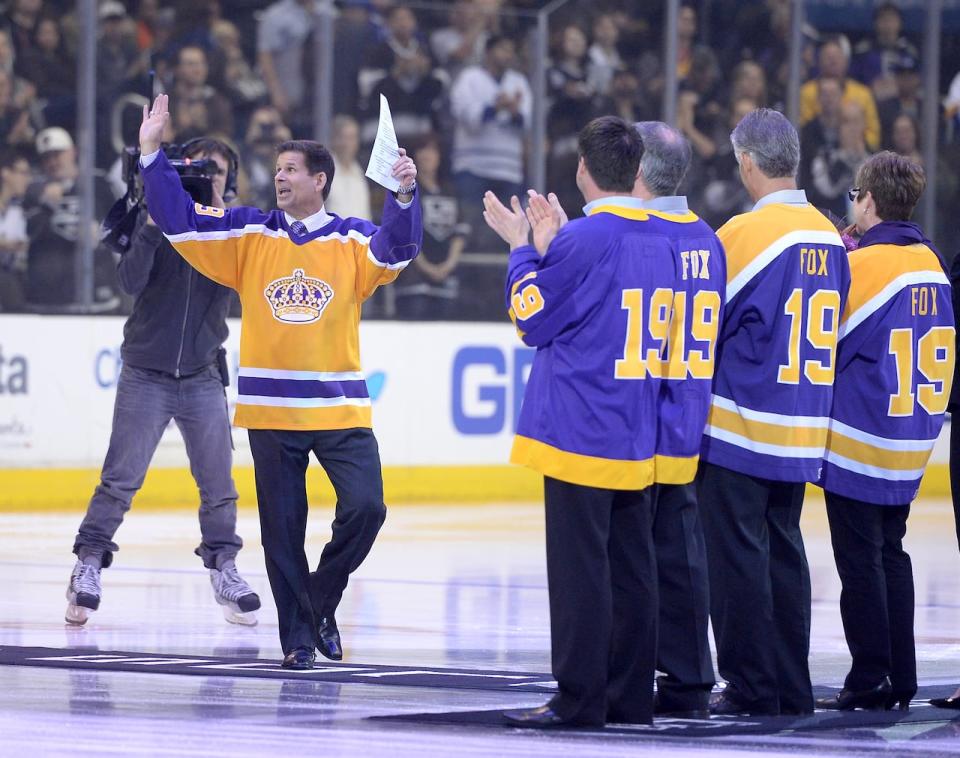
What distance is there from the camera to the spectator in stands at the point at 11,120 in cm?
1344

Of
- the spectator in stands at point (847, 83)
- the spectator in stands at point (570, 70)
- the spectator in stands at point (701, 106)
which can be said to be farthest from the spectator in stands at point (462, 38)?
the spectator in stands at point (847, 83)

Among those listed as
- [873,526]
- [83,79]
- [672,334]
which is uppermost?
[83,79]

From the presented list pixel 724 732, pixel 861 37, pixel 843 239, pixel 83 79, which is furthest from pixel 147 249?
pixel 861 37

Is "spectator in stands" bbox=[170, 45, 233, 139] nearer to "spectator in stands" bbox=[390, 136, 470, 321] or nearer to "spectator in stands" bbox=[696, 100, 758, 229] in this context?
"spectator in stands" bbox=[390, 136, 470, 321]

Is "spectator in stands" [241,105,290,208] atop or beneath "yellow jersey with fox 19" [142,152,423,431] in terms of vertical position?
atop

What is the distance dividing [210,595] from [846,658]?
2.89 m

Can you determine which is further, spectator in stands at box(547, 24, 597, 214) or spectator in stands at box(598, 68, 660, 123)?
A: spectator in stands at box(598, 68, 660, 123)

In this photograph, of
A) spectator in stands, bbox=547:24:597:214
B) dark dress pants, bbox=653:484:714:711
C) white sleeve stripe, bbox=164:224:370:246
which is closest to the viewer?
dark dress pants, bbox=653:484:714:711

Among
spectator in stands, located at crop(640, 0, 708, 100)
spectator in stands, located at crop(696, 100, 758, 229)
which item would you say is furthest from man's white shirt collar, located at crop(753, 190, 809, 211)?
spectator in stands, located at crop(696, 100, 758, 229)

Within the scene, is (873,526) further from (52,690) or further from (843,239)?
(52,690)

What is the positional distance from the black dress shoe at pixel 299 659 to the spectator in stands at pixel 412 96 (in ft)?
27.4

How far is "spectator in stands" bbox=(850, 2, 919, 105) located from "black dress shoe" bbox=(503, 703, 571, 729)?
1236 centimetres

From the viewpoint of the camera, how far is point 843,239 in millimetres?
6594

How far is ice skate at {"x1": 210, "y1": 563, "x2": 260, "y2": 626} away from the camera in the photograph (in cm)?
800
